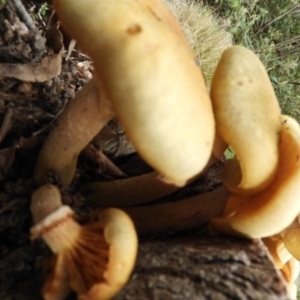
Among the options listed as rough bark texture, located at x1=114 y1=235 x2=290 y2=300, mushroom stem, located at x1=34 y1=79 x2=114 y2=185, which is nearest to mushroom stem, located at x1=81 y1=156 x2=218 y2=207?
mushroom stem, located at x1=34 y1=79 x2=114 y2=185

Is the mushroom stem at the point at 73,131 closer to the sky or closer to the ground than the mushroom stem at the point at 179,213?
closer to the sky

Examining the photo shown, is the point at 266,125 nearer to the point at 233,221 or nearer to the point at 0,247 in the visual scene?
the point at 233,221

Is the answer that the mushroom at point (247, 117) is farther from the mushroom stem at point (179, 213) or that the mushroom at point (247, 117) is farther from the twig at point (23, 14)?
the twig at point (23, 14)

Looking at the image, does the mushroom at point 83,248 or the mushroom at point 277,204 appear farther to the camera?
the mushroom at point 277,204

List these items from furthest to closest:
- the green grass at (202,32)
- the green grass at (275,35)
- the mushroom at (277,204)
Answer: the green grass at (275,35) → the green grass at (202,32) → the mushroom at (277,204)

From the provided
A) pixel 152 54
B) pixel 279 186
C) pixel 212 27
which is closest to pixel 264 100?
pixel 279 186

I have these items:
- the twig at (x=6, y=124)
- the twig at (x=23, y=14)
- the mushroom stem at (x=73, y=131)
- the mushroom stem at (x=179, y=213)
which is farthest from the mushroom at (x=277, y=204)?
the twig at (x=23, y=14)

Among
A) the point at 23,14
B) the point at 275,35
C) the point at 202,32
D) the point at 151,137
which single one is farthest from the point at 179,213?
the point at 275,35

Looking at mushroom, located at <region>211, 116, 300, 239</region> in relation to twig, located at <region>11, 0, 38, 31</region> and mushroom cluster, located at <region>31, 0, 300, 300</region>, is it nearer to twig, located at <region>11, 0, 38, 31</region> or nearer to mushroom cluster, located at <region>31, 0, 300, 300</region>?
mushroom cluster, located at <region>31, 0, 300, 300</region>
